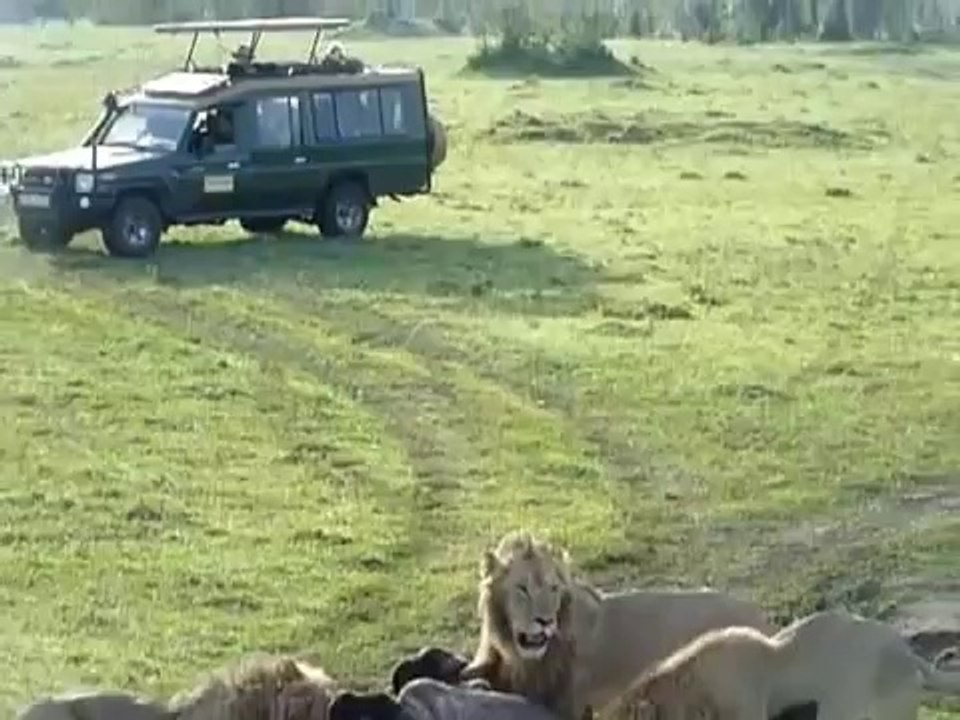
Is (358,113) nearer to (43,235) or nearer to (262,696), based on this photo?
Result: (43,235)

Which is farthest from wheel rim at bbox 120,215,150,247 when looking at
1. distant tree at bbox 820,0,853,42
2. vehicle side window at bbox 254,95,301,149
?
distant tree at bbox 820,0,853,42

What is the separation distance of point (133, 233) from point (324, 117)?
2852 millimetres

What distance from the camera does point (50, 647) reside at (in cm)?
1065

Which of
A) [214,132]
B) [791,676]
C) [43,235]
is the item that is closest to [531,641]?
[791,676]

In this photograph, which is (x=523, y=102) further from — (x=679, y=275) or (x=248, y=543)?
(x=248, y=543)

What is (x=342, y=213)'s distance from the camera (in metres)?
25.5

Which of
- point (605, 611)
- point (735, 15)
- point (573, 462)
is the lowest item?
point (735, 15)

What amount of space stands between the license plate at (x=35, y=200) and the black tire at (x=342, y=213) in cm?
294

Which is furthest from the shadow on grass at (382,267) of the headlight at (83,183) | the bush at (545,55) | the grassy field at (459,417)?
the bush at (545,55)

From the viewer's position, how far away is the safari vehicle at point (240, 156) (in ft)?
77.3

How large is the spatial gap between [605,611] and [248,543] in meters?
4.76

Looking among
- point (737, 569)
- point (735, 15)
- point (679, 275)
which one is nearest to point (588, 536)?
point (737, 569)

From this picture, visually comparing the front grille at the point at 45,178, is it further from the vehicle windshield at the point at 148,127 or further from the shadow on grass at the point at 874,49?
the shadow on grass at the point at 874,49

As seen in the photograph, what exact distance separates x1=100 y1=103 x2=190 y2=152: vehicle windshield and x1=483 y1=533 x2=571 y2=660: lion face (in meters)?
17.1
